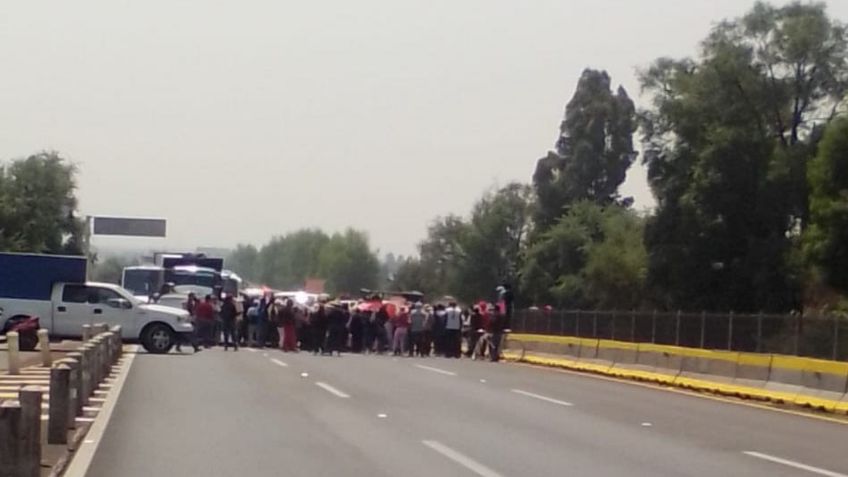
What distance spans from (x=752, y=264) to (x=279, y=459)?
57.1 m

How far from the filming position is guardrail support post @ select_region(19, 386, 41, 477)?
1266cm

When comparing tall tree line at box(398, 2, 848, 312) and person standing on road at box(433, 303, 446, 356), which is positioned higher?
tall tree line at box(398, 2, 848, 312)

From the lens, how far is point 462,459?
16312 millimetres

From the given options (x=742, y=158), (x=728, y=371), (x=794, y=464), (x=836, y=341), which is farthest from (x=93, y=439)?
(x=742, y=158)

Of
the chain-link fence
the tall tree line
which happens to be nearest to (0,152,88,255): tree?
the tall tree line

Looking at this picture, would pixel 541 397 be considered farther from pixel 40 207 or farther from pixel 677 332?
pixel 40 207

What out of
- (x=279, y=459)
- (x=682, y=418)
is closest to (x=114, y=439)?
(x=279, y=459)

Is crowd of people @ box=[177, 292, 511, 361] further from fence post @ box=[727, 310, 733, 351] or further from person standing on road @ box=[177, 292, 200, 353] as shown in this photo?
fence post @ box=[727, 310, 733, 351]

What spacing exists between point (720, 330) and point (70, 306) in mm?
17098

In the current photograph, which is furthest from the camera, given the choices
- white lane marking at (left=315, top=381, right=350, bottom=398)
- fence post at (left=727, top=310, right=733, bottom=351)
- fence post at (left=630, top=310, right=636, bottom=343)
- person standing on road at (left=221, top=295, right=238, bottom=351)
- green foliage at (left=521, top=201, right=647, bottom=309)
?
green foliage at (left=521, top=201, right=647, bottom=309)

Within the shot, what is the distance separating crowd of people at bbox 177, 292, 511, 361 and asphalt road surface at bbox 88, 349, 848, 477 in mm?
15046

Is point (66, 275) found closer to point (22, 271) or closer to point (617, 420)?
point (22, 271)

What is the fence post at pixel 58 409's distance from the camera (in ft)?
55.3

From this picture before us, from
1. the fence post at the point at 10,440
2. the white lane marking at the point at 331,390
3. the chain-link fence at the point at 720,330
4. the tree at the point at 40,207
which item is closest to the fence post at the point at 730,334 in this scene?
the chain-link fence at the point at 720,330
